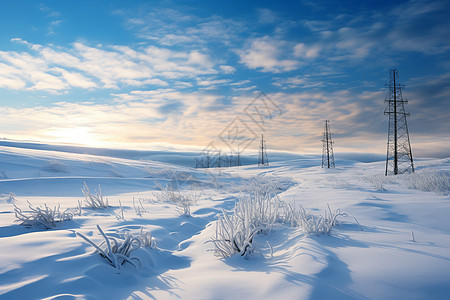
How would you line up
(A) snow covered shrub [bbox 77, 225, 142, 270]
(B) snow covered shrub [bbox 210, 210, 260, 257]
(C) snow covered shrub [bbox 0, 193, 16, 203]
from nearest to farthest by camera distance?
(A) snow covered shrub [bbox 77, 225, 142, 270] → (B) snow covered shrub [bbox 210, 210, 260, 257] → (C) snow covered shrub [bbox 0, 193, 16, 203]

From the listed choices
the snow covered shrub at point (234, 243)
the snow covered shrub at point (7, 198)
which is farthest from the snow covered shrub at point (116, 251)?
the snow covered shrub at point (7, 198)

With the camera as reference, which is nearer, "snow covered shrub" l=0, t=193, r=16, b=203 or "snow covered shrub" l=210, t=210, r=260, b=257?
"snow covered shrub" l=210, t=210, r=260, b=257

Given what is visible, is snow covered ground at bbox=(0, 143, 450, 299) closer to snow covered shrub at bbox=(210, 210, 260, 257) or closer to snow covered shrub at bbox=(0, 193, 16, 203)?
snow covered shrub at bbox=(210, 210, 260, 257)

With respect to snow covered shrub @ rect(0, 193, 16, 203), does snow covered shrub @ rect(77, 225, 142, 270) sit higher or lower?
lower

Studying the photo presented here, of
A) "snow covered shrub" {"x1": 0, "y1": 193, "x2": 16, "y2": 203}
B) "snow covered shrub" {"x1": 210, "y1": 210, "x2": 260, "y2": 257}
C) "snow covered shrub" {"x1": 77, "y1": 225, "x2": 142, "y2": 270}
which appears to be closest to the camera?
"snow covered shrub" {"x1": 77, "y1": 225, "x2": 142, "y2": 270}

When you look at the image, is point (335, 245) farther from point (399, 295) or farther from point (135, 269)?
point (135, 269)

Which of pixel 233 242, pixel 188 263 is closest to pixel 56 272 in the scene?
pixel 188 263

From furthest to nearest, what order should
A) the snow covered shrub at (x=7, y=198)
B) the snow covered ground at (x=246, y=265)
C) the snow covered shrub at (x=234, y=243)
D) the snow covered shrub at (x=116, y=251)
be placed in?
the snow covered shrub at (x=7, y=198)
the snow covered shrub at (x=234, y=243)
the snow covered shrub at (x=116, y=251)
the snow covered ground at (x=246, y=265)

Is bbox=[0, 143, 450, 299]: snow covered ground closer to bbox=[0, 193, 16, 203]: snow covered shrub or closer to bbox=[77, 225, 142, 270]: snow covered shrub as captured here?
bbox=[77, 225, 142, 270]: snow covered shrub

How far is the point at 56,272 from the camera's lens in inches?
84.4

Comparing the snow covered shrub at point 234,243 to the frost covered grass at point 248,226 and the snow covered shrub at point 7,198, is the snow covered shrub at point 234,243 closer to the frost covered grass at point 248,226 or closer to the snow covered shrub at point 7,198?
the frost covered grass at point 248,226

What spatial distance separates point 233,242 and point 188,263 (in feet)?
1.88

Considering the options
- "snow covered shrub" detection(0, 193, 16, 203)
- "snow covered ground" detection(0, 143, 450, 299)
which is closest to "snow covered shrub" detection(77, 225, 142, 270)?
"snow covered ground" detection(0, 143, 450, 299)

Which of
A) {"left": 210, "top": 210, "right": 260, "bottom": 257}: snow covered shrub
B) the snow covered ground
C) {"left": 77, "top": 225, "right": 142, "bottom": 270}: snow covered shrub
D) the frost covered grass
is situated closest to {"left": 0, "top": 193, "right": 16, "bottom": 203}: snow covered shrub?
the snow covered ground
